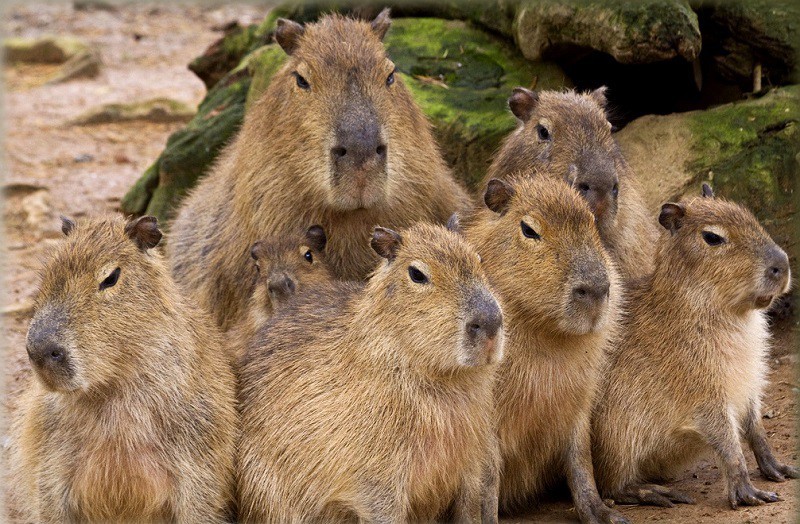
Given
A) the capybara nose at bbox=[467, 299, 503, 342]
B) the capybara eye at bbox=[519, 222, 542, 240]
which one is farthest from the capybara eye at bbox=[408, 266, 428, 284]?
the capybara eye at bbox=[519, 222, 542, 240]

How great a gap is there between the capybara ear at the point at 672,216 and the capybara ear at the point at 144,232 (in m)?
2.58

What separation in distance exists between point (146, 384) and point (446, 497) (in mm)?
1478

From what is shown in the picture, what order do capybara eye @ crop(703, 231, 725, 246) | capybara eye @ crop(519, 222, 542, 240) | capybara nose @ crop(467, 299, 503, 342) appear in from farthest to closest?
1. capybara eye @ crop(703, 231, 725, 246)
2. capybara eye @ crop(519, 222, 542, 240)
3. capybara nose @ crop(467, 299, 503, 342)

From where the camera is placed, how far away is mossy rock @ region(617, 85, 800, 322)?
24.0 ft

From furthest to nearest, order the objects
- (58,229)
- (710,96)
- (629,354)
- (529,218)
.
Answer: (58,229) < (710,96) < (629,354) < (529,218)

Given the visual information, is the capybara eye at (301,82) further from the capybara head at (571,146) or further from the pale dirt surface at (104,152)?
the pale dirt surface at (104,152)

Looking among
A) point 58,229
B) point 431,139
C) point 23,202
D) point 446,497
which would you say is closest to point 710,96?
point 431,139

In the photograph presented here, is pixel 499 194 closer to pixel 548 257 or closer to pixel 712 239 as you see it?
pixel 548 257

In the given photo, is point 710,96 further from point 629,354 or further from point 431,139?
point 629,354

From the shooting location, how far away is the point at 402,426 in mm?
5203

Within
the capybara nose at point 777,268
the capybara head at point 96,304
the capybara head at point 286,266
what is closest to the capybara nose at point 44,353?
the capybara head at point 96,304

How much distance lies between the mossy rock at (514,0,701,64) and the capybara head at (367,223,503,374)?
239cm

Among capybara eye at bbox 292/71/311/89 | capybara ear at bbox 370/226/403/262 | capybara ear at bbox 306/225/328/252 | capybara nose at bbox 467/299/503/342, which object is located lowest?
capybara ear at bbox 306/225/328/252

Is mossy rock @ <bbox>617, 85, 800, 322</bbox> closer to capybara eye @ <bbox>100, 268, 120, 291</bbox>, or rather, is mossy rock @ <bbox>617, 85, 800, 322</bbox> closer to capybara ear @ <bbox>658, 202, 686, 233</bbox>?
capybara ear @ <bbox>658, 202, 686, 233</bbox>
